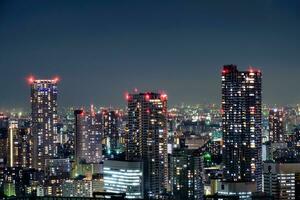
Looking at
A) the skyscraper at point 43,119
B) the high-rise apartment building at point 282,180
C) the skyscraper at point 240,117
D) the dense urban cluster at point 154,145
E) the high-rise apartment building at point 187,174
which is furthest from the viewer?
the skyscraper at point 43,119

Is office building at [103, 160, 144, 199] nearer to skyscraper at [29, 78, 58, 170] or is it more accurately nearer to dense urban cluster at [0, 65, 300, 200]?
dense urban cluster at [0, 65, 300, 200]

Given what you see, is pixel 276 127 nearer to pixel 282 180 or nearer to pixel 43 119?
pixel 282 180

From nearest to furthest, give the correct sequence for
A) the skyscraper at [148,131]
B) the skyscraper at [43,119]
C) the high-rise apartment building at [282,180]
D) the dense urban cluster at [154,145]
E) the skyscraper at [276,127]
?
the high-rise apartment building at [282,180] < the dense urban cluster at [154,145] < the skyscraper at [148,131] < the skyscraper at [276,127] < the skyscraper at [43,119]

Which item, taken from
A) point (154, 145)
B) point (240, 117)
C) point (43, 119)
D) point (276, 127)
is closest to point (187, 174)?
point (154, 145)

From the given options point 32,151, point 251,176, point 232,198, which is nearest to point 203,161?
point 251,176

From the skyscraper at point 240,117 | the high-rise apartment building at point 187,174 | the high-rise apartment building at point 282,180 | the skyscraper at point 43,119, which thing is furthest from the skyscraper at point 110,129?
the high-rise apartment building at point 282,180

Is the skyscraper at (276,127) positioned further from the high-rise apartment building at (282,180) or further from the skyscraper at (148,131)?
the skyscraper at (148,131)
